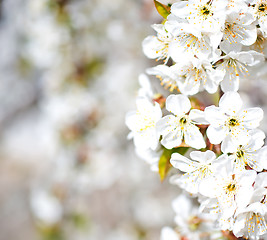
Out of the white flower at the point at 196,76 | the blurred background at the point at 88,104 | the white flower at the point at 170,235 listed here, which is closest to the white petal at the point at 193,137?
the white flower at the point at 196,76

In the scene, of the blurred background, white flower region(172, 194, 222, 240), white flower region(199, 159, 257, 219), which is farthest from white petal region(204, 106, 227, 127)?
the blurred background

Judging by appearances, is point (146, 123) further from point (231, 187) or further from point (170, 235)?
point (170, 235)

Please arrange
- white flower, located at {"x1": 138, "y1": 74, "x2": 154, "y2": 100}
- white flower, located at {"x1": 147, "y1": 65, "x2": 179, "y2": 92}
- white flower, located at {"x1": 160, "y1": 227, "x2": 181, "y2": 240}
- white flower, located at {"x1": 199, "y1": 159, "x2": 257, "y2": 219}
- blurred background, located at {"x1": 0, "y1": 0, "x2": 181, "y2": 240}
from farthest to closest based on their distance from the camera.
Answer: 1. blurred background, located at {"x1": 0, "y1": 0, "x2": 181, "y2": 240}
2. white flower, located at {"x1": 160, "y1": 227, "x2": 181, "y2": 240}
3. white flower, located at {"x1": 138, "y1": 74, "x2": 154, "y2": 100}
4. white flower, located at {"x1": 147, "y1": 65, "x2": 179, "y2": 92}
5. white flower, located at {"x1": 199, "y1": 159, "x2": 257, "y2": 219}

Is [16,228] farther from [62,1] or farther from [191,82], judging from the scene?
[191,82]

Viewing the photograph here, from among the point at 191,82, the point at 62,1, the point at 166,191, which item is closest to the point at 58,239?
the point at 166,191

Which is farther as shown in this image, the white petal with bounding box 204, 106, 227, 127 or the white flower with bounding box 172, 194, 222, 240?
the white flower with bounding box 172, 194, 222, 240

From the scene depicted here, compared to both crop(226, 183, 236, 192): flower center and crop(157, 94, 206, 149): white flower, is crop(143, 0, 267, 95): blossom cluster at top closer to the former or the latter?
crop(157, 94, 206, 149): white flower
